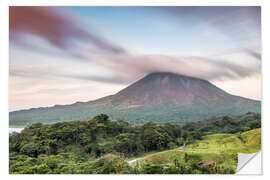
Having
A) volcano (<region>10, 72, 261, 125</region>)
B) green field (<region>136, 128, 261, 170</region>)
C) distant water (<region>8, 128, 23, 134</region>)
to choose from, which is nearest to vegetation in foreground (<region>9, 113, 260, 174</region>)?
green field (<region>136, 128, 261, 170</region>)

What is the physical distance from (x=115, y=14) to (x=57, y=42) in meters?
1.70

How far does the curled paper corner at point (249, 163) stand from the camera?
399 cm

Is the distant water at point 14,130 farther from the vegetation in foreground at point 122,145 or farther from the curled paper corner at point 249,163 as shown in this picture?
the curled paper corner at point 249,163

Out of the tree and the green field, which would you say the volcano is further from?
the green field

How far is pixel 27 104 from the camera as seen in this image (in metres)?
4.80

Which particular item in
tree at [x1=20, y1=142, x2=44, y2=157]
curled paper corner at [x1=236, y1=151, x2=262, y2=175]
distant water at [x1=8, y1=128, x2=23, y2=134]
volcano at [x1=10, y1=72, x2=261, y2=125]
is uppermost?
volcano at [x1=10, y1=72, x2=261, y2=125]

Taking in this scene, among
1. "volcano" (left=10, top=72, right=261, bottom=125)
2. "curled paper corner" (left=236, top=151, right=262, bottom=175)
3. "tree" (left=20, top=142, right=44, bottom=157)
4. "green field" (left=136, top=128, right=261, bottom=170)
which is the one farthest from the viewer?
"volcano" (left=10, top=72, right=261, bottom=125)

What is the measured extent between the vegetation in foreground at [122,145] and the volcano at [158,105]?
32 cm

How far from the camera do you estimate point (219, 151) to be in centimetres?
433

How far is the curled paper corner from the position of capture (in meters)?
3.99

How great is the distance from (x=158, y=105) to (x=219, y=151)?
225 centimetres

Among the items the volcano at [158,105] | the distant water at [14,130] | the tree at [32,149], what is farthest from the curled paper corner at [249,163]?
the distant water at [14,130]

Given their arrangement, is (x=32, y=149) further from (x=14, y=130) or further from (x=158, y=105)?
(x=158, y=105)
